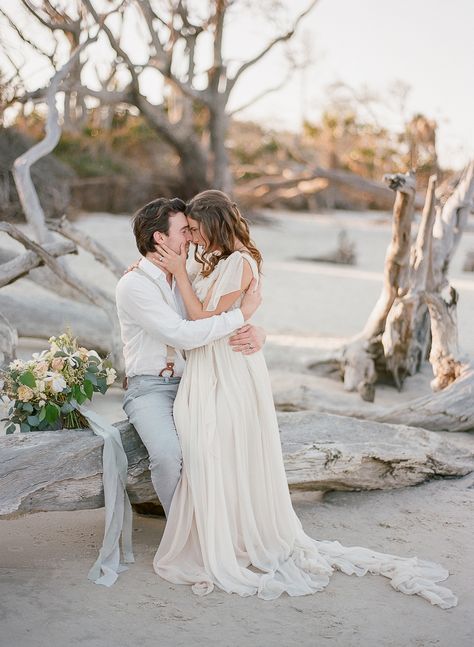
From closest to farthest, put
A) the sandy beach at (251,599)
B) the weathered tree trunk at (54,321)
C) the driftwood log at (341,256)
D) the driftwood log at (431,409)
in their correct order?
the sandy beach at (251,599) → the driftwood log at (431,409) → the weathered tree trunk at (54,321) → the driftwood log at (341,256)

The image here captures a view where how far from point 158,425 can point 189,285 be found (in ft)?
2.16

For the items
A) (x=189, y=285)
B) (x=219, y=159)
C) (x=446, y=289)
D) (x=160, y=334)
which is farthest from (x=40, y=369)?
(x=219, y=159)

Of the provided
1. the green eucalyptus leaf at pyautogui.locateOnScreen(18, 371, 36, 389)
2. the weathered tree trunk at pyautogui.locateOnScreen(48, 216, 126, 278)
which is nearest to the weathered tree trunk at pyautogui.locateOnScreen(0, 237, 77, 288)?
the weathered tree trunk at pyautogui.locateOnScreen(48, 216, 126, 278)

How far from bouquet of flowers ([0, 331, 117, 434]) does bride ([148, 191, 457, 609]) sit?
496 millimetres

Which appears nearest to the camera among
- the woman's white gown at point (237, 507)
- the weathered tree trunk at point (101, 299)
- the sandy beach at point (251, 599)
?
the sandy beach at point (251, 599)

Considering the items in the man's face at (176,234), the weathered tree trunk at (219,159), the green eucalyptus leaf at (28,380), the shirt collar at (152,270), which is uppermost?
the weathered tree trunk at (219,159)

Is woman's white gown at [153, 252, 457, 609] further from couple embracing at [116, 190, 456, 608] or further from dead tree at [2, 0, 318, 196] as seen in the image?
dead tree at [2, 0, 318, 196]

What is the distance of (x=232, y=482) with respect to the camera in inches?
160

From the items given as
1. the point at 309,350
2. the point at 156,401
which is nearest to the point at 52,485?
the point at 156,401

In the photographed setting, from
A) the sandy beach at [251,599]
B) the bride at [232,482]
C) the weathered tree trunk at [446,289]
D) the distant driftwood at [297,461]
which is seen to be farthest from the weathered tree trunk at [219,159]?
the bride at [232,482]

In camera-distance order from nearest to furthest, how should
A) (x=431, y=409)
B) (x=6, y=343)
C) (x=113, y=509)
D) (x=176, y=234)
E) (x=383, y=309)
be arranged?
(x=113, y=509)
(x=176, y=234)
(x=6, y=343)
(x=431, y=409)
(x=383, y=309)

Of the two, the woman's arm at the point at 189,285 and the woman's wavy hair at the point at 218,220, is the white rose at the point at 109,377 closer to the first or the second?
the woman's arm at the point at 189,285

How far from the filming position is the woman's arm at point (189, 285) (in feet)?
13.6

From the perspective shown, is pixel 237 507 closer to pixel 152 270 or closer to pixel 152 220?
pixel 152 270
